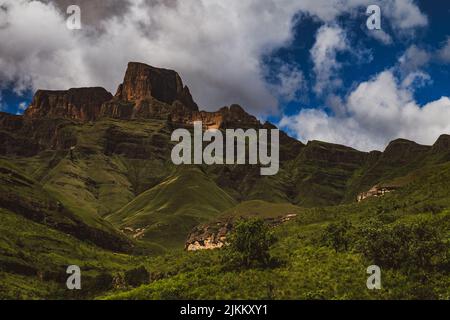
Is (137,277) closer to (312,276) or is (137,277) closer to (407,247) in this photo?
(312,276)

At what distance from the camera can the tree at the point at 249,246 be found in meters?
103

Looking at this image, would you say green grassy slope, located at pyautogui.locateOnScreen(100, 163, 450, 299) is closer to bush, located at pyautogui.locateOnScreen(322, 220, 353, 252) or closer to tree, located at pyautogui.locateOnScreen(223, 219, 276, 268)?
bush, located at pyautogui.locateOnScreen(322, 220, 353, 252)

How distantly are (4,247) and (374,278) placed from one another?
10321 cm

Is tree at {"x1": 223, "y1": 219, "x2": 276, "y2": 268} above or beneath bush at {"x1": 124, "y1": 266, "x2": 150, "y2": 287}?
above

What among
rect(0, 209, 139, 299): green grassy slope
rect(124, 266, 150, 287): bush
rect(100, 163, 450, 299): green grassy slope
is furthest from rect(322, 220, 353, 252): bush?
rect(0, 209, 139, 299): green grassy slope

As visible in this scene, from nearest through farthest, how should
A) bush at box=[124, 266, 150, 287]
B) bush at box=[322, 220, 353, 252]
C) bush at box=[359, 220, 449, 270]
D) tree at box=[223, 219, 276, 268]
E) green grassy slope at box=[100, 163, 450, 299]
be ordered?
1. green grassy slope at box=[100, 163, 450, 299]
2. bush at box=[359, 220, 449, 270]
3. tree at box=[223, 219, 276, 268]
4. bush at box=[322, 220, 353, 252]
5. bush at box=[124, 266, 150, 287]

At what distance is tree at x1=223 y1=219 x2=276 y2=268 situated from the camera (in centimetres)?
10306

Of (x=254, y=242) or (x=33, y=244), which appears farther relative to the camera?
(x=33, y=244)

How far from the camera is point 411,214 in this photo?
402 ft

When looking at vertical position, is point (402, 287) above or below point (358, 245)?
below

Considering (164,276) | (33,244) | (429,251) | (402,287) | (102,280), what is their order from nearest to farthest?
(402,287), (429,251), (164,276), (102,280), (33,244)
